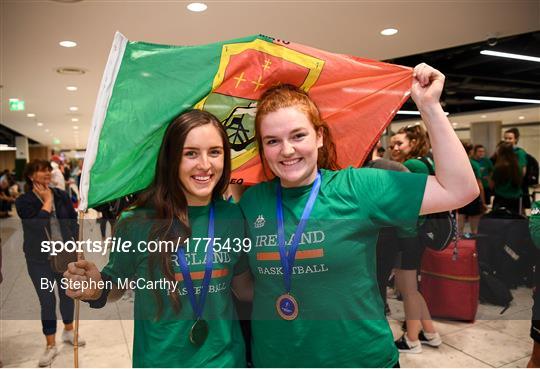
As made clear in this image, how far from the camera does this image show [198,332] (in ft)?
3.37

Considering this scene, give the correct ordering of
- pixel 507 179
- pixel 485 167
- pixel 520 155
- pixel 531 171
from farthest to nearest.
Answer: pixel 485 167 < pixel 507 179 < pixel 520 155 < pixel 531 171

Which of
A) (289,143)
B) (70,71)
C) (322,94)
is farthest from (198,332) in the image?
(70,71)

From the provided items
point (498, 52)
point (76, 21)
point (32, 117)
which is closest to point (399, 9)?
point (498, 52)

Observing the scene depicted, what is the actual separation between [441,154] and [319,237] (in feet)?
1.14

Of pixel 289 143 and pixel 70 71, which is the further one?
pixel 70 71

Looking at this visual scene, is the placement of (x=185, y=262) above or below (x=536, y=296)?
above

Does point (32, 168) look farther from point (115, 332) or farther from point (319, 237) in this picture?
point (319, 237)

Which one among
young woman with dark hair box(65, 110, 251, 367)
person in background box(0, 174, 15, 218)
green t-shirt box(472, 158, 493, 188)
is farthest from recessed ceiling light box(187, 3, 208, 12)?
person in background box(0, 174, 15, 218)

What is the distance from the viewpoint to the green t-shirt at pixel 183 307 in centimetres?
103

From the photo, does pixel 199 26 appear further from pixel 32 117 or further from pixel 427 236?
pixel 32 117

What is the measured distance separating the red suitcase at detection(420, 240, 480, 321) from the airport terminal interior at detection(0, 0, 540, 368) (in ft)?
0.05

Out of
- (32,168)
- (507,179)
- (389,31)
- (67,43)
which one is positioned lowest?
(507,179)

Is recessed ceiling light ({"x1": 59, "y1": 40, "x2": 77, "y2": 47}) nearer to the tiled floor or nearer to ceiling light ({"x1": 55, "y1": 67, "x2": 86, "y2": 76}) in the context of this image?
ceiling light ({"x1": 55, "y1": 67, "x2": 86, "y2": 76})

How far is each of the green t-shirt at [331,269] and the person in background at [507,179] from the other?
3.70 meters
